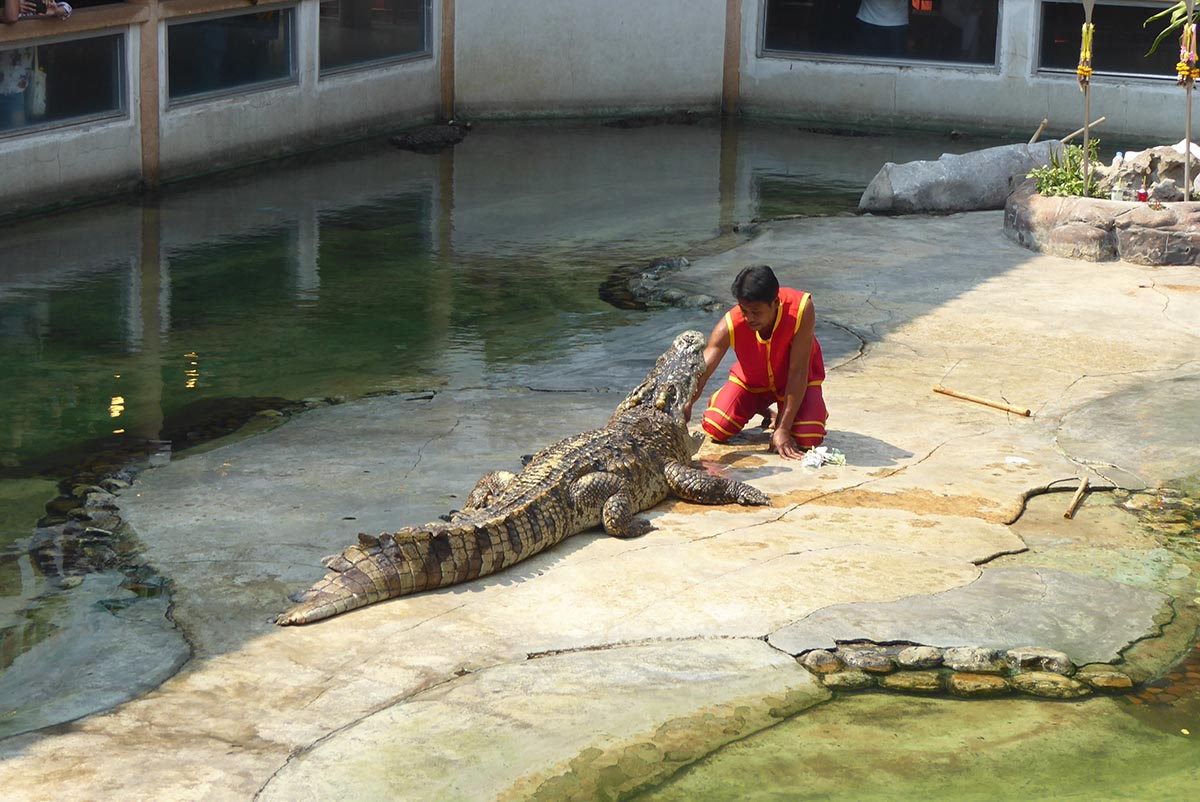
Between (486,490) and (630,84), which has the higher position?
(630,84)

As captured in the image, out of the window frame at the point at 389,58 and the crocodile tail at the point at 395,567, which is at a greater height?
the window frame at the point at 389,58

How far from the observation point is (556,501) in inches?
243

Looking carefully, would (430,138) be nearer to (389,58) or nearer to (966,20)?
(389,58)

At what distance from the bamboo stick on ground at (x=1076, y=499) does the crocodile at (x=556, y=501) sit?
128 cm

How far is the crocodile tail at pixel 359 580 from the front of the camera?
546 centimetres

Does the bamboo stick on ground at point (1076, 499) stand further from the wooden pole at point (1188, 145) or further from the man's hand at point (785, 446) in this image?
the wooden pole at point (1188, 145)

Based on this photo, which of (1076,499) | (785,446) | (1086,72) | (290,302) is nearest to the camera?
(1076,499)

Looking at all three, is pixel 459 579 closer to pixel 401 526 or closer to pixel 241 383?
pixel 401 526

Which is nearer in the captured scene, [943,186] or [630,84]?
[943,186]

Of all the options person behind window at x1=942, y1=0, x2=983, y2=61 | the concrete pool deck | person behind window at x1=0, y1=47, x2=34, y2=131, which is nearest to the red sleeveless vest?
the concrete pool deck

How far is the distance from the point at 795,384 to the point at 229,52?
9.42 m

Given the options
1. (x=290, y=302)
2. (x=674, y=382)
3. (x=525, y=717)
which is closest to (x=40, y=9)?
(x=290, y=302)

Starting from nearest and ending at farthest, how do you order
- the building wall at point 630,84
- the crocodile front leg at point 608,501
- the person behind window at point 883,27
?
the crocodile front leg at point 608,501 → the building wall at point 630,84 → the person behind window at point 883,27

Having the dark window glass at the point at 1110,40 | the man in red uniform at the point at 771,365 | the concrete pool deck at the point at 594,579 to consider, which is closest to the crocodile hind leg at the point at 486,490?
the concrete pool deck at the point at 594,579
